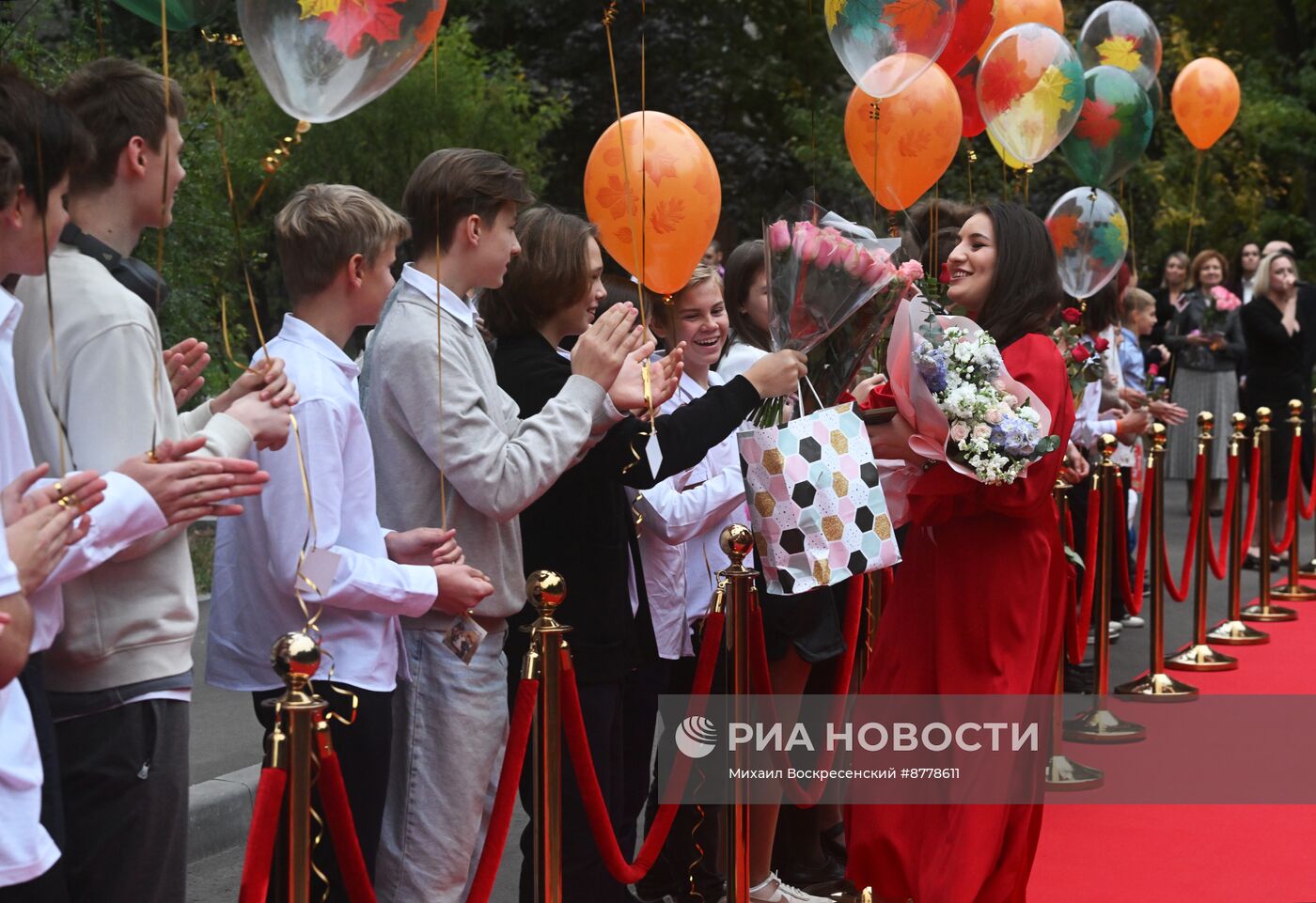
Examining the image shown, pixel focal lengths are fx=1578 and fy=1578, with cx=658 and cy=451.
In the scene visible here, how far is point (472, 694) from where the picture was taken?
3691 millimetres

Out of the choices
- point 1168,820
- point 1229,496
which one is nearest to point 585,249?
point 1168,820

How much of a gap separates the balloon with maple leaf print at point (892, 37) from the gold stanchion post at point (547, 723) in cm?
235

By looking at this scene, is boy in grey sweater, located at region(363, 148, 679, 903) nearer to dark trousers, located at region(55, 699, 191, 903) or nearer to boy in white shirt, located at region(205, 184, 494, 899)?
boy in white shirt, located at region(205, 184, 494, 899)

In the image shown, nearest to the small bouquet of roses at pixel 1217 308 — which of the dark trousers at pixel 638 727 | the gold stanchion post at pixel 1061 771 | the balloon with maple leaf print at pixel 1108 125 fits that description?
the balloon with maple leaf print at pixel 1108 125

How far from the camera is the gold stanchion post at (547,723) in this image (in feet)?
11.6

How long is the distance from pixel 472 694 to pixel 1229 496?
671cm

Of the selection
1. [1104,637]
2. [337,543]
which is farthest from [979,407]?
[1104,637]

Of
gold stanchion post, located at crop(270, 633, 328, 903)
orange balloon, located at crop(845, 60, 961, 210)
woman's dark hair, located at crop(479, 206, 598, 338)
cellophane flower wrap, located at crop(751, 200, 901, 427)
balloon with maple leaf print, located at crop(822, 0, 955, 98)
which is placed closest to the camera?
gold stanchion post, located at crop(270, 633, 328, 903)

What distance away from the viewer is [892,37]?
5.08 m

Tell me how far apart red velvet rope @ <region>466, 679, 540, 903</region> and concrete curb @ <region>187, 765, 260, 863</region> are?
2493 mm

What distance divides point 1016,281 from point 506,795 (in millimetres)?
2299

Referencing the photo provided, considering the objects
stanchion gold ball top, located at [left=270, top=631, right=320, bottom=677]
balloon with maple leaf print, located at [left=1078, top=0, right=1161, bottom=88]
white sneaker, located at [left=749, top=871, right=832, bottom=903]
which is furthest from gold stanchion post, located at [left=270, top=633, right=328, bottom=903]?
balloon with maple leaf print, located at [left=1078, top=0, right=1161, bottom=88]

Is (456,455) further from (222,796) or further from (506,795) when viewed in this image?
(222,796)

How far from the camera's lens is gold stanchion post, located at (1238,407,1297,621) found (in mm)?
9711
